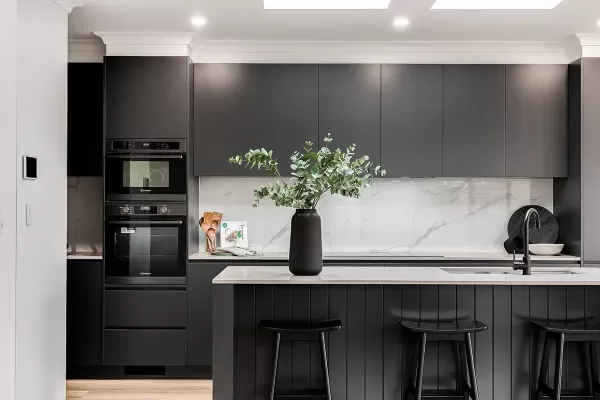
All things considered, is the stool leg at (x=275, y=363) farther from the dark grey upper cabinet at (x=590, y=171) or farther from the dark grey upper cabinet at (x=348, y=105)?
the dark grey upper cabinet at (x=590, y=171)

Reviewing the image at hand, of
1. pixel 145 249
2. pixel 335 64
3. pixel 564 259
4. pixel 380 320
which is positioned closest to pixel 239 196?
pixel 145 249

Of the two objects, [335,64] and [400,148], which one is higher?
[335,64]

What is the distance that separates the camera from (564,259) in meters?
4.36

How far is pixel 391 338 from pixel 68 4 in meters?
2.72

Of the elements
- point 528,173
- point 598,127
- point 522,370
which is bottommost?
point 522,370

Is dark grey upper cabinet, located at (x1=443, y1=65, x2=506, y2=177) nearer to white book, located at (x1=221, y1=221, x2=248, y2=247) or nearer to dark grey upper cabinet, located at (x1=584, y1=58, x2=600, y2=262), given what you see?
dark grey upper cabinet, located at (x1=584, y1=58, x2=600, y2=262)

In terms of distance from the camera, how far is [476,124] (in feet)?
15.0

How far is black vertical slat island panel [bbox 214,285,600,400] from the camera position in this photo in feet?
9.79

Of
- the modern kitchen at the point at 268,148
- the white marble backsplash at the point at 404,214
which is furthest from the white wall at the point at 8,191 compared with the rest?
the white marble backsplash at the point at 404,214

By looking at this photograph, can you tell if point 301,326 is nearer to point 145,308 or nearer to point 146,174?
point 145,308

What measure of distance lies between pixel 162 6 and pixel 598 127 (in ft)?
10.7

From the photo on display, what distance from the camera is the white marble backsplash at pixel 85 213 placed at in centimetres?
489

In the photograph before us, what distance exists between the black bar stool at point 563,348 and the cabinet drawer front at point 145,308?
2516 millimetres

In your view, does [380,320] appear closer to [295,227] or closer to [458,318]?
[458,318]
